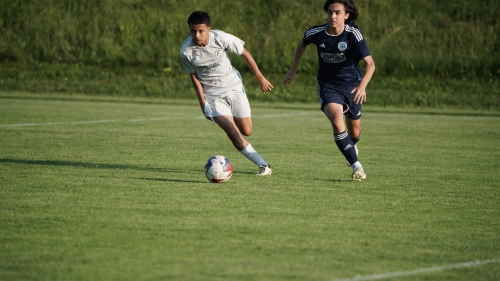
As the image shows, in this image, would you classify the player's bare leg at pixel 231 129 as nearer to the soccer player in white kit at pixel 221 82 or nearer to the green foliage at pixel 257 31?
the soccer player in white kit at pixel 221 82

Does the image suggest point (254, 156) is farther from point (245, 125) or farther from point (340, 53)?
point (340, 53)

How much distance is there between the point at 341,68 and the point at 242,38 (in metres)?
19.4

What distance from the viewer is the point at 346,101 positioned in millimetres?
9922

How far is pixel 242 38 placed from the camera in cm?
2905

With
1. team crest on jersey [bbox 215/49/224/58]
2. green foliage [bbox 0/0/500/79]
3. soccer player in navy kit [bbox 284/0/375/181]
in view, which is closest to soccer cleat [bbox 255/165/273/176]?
soccer player in navy kit [bbox 284/0/375/181]

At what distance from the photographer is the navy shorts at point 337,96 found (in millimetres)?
9727

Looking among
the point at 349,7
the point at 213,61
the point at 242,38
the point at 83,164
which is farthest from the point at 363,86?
the point at 242,38

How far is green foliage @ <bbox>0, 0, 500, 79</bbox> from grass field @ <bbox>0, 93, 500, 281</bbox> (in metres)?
12.7

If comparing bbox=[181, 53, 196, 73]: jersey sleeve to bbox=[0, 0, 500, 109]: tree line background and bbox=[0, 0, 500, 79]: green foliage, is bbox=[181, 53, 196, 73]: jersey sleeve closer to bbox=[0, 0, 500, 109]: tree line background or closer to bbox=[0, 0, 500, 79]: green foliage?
bbox=[0, 0, 500, 109]: tree line background

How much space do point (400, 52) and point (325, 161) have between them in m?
17.0

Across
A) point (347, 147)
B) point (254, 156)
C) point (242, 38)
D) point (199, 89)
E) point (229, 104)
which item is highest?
point (199, 89)

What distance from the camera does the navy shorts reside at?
383 inches

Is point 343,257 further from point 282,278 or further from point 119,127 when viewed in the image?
point 119,127

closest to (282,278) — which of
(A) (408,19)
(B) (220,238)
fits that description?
(B) (220,238)
